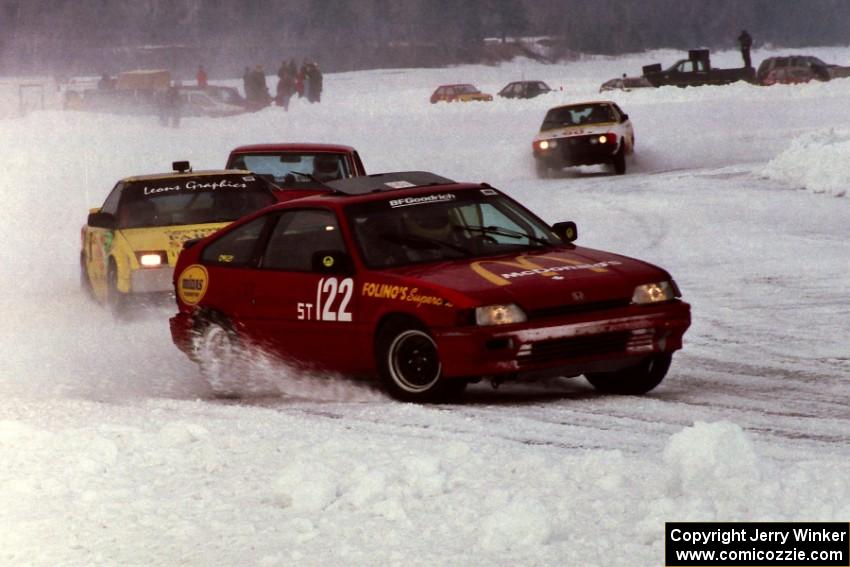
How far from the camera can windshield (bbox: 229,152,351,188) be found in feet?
53.3

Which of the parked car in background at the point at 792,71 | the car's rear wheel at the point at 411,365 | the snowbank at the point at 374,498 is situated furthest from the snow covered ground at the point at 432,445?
the parked car in background at the point at 792,71

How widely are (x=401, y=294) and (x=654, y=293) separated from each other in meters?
1.39

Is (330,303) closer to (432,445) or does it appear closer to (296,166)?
(432,445)

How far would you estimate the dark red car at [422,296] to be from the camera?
811cm

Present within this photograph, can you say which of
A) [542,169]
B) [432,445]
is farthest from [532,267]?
[542,169]

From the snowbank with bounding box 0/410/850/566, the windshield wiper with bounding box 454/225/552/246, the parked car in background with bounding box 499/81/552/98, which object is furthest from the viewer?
the parked car in background with bounding box 499/81/552/98

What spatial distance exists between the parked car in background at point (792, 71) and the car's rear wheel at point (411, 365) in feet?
148

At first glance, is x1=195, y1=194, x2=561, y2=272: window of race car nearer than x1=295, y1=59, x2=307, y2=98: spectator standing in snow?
Yes

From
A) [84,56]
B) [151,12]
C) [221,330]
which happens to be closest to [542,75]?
[84,56]

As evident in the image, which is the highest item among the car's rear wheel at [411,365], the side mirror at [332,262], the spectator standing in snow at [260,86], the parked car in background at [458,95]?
the spectator standing in snow at [260,86]

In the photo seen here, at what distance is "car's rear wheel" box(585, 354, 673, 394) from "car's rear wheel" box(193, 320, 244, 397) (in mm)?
2177

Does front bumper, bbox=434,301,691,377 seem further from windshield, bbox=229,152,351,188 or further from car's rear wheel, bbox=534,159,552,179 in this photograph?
car's rear wheel, bbox=534,159,552,179

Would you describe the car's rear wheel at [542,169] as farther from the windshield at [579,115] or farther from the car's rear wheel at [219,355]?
the car's rear wheel at [219,355]

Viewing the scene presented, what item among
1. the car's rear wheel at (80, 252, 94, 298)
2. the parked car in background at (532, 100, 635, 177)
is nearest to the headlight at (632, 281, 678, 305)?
the car's rear wheel at (80, 252, 94, 298)
